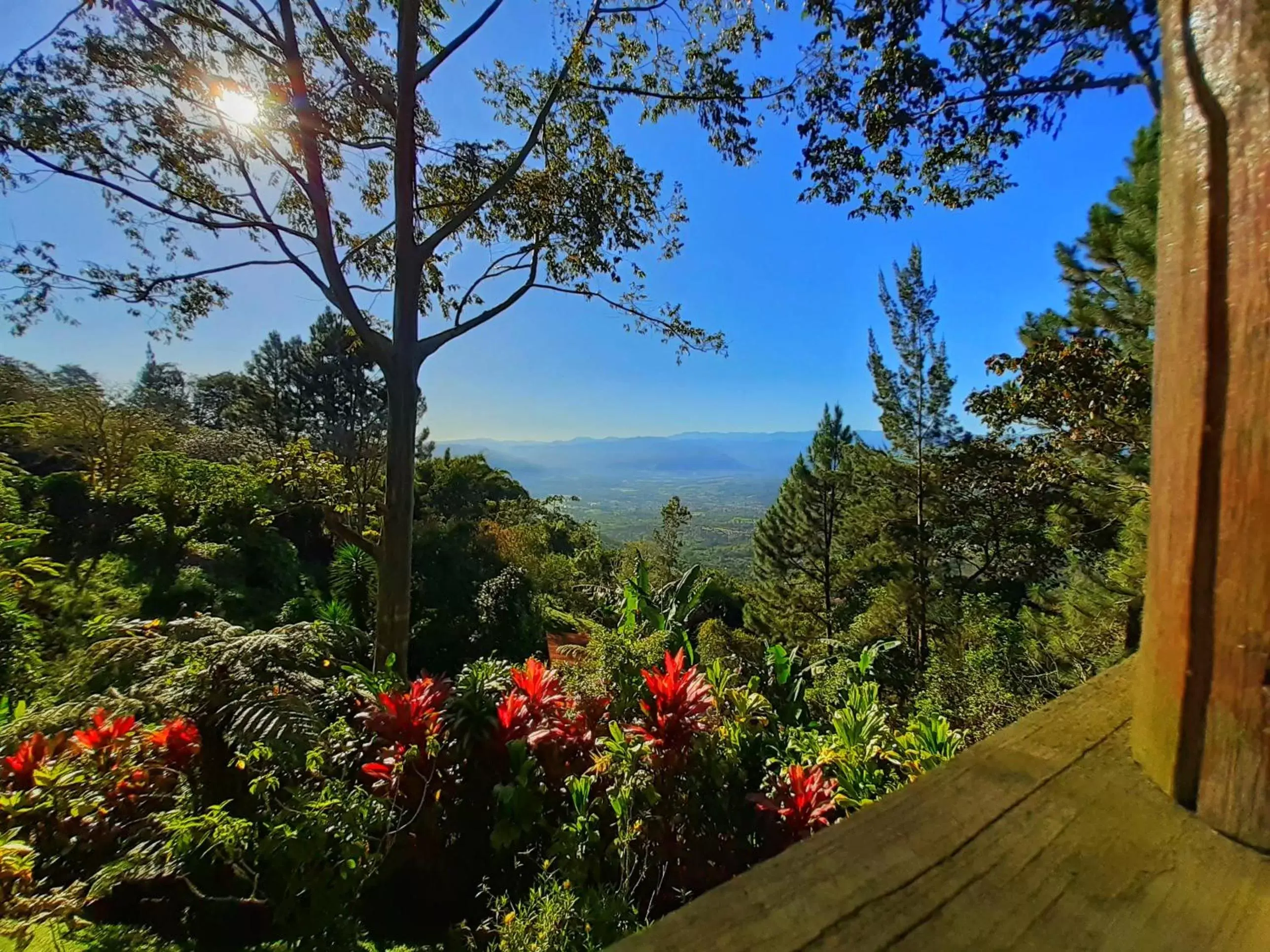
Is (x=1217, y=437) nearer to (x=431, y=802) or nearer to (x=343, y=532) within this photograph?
(x=431, y=802)

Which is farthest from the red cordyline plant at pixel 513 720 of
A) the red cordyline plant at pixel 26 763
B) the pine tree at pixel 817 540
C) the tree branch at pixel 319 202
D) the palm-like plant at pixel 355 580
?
the pine tree at pixel 817 540

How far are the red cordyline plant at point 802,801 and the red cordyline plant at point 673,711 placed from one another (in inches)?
14.5

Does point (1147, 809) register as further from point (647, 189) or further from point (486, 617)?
point (486, 617)

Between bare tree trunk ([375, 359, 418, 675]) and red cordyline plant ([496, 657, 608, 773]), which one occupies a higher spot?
bare tree trunk ([375, 359, 418, 675])

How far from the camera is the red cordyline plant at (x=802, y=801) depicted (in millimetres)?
2176

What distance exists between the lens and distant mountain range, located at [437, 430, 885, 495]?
94.2 m

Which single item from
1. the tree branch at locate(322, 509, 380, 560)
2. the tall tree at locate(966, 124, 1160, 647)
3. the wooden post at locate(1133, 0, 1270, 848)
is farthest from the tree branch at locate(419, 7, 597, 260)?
the wooden post at locate(1133, 0, 1270, 848)

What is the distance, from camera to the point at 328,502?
4.23 meters

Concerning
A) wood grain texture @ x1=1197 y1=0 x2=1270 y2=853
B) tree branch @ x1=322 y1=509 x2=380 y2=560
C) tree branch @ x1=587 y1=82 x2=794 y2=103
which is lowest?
tree branch @ x1=322 y1=509 x2=380 y2=560

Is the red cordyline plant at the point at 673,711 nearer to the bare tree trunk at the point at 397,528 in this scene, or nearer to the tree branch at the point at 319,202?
the bare tree trunk at the point at 397,528

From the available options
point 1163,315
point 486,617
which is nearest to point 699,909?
point 1163,315

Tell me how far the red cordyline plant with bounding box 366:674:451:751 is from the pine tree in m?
12.2

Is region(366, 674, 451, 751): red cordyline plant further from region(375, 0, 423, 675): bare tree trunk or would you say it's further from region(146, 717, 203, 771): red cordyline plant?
region(375, 0, 423, 675): bare tree trunk

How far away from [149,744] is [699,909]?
10.8ft
